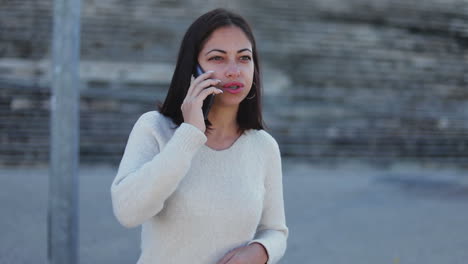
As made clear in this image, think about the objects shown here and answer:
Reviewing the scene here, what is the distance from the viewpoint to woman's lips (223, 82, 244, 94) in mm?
1974

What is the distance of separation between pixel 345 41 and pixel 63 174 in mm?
10556

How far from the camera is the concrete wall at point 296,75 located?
33.9 ft

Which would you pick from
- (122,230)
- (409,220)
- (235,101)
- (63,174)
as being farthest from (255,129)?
(409,220)

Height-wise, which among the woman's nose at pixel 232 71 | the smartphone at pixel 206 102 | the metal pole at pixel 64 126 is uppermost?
the woman's nose at pixel 232 71

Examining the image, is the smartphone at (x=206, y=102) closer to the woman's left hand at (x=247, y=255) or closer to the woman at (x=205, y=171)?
the woman at (x=205, y=171)

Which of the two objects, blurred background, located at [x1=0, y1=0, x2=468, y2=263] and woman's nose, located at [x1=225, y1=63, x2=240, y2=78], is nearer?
woman's nose, located at [x1=225, y1=63, x2=240, y2=78]

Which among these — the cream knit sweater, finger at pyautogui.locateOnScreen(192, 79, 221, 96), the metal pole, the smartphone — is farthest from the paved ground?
finger at pyautogui.locateOnScreen(192, 79, 221, 96)

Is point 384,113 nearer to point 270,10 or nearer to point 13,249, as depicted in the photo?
point 270,10

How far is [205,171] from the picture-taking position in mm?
1952

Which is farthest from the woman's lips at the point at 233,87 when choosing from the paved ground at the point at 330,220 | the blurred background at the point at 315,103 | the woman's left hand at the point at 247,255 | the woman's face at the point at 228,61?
the blurred background at the point at 315,103

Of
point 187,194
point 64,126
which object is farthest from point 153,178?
point 64,126

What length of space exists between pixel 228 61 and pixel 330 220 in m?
4.87

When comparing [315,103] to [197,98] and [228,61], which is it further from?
[197,98]

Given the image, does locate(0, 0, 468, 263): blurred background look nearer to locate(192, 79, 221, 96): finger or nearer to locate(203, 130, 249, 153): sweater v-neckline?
locate(203, 130, 249, 153): sweater v-neckline
